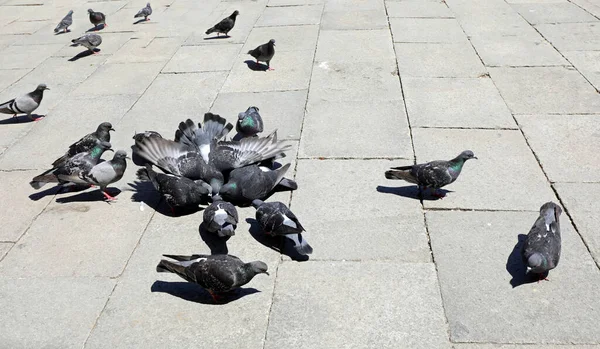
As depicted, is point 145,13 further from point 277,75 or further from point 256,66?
point 277,75

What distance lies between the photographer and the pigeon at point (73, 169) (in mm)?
6091

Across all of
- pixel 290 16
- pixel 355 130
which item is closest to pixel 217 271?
pixel 355 130

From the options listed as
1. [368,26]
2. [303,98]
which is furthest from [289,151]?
[368,26]

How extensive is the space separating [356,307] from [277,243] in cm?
115

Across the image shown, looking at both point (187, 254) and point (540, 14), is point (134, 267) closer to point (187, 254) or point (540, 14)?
point (187, 254)

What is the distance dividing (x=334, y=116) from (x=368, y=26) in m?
4.28

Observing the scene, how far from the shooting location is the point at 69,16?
1248 cm

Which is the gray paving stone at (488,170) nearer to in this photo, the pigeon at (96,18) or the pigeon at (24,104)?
the pigeon at (24,104)

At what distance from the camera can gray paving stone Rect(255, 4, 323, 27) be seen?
1191cm

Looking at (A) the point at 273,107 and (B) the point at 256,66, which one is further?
(B) the point at 256,66

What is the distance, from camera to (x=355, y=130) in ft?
24.6

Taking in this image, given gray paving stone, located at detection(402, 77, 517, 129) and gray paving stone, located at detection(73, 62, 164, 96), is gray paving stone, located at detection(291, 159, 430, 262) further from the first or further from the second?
gray paving stone, located at detection(73, 62, 164, 96)

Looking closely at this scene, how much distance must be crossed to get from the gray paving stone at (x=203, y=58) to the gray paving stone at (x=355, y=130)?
2503 millimetres

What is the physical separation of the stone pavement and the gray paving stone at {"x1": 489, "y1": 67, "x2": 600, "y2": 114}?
5 cm
